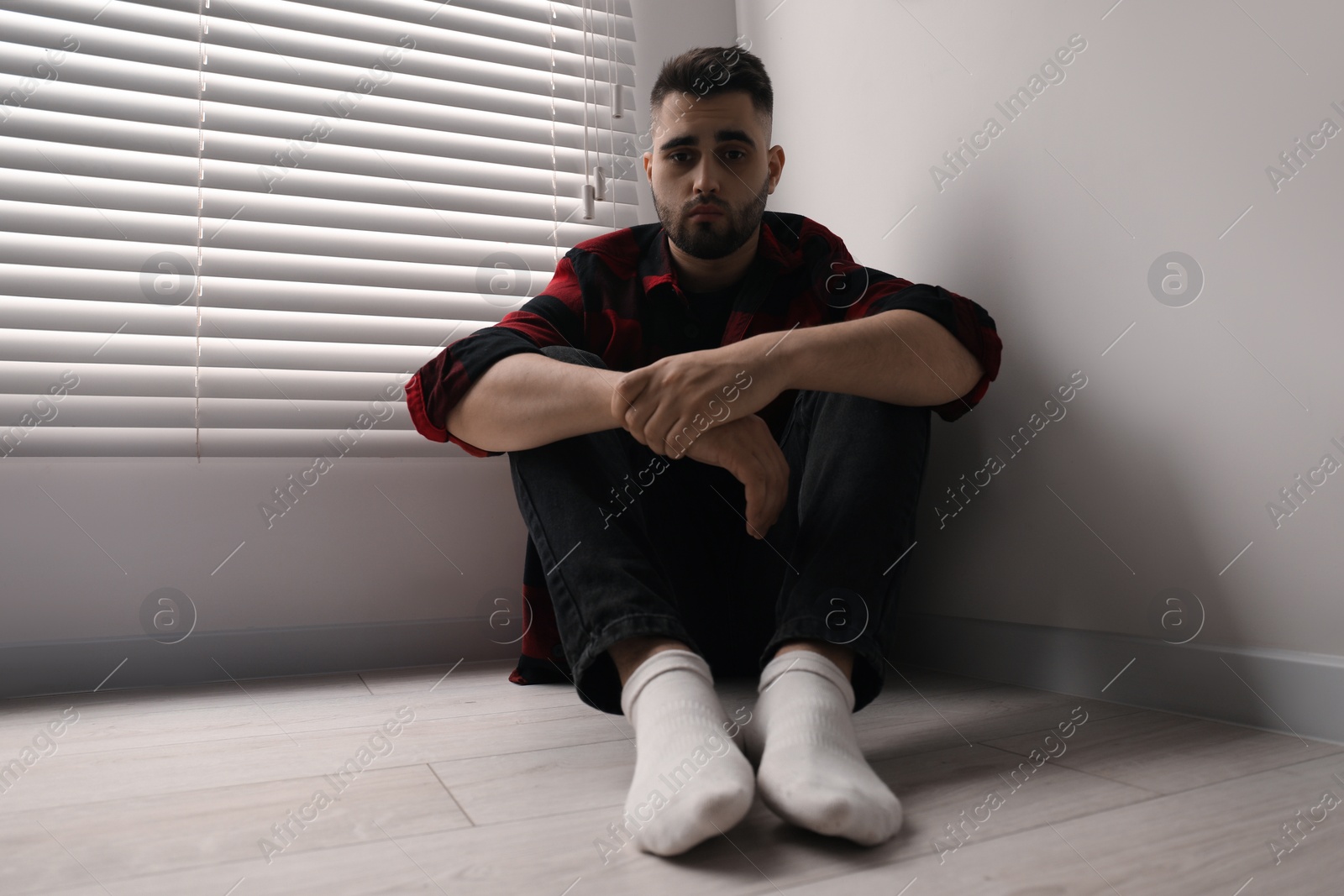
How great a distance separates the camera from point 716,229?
1134 millimetres

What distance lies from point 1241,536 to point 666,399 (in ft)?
1.86

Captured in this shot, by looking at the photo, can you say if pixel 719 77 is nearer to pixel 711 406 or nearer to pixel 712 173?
pixel 712 173

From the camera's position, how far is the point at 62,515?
3.80 ft

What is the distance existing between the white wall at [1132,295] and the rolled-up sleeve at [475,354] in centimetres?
54

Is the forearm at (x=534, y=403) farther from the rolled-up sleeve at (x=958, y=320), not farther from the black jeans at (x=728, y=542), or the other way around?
the rolled-up sleeve at (x=958, y=320)

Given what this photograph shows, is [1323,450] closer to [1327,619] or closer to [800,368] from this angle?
[1327,619]

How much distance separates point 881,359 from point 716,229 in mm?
364

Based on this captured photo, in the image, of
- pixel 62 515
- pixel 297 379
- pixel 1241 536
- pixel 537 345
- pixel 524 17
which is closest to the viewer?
pixel 1241 536

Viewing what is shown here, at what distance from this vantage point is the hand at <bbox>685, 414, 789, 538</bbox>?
0.81 m

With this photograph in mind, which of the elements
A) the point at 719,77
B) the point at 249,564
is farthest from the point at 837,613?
the point at 249,564

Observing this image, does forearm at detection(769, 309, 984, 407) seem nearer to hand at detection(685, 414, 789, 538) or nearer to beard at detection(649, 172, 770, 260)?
hand at detection(685, 414, 789, 538)

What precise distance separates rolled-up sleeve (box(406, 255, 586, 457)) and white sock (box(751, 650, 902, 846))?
43cm

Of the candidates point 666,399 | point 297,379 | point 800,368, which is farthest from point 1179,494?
point 297,379

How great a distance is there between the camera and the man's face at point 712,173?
3.72 ft
